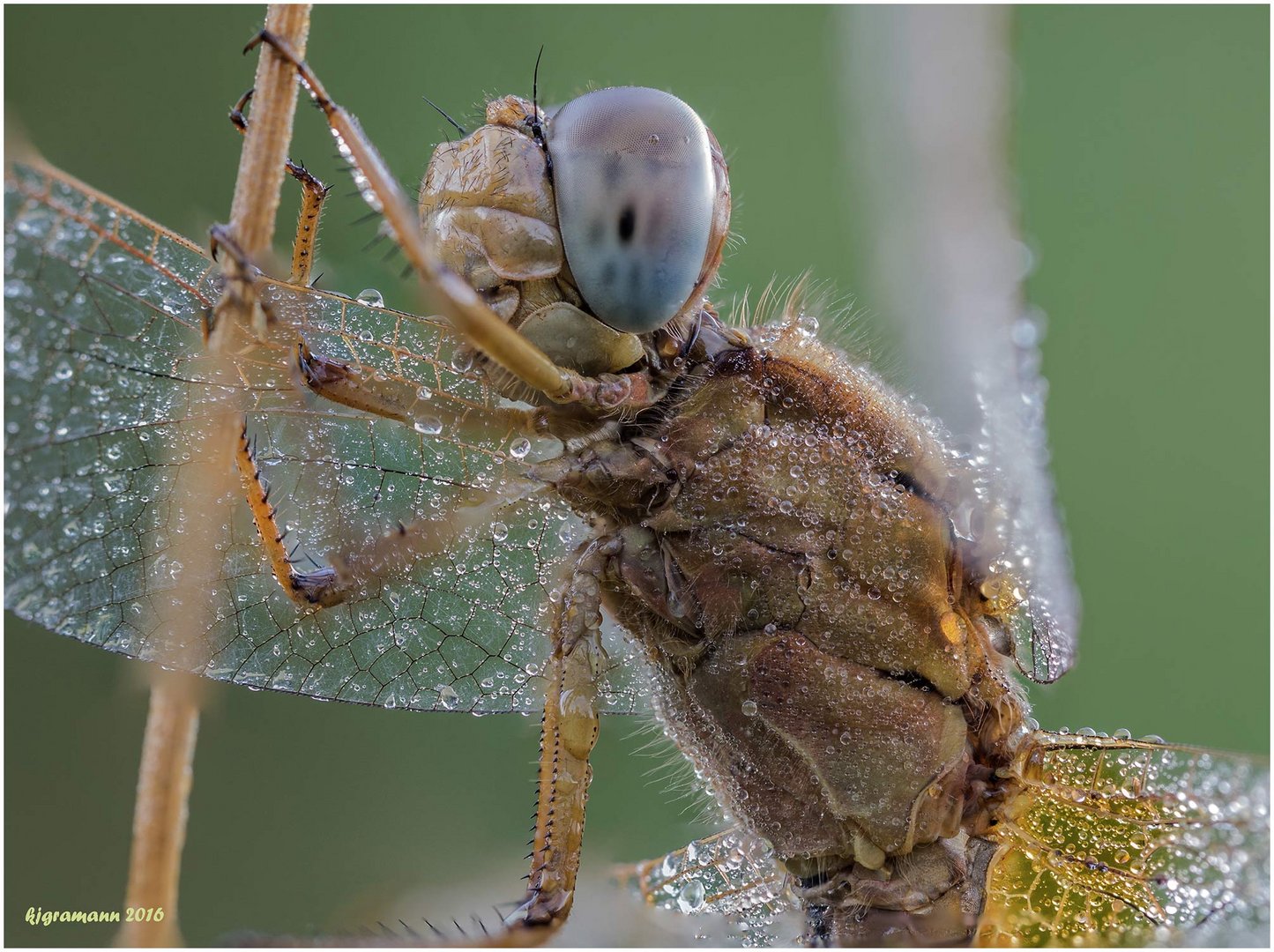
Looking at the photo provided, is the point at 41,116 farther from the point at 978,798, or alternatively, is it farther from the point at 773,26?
the point at 978,798

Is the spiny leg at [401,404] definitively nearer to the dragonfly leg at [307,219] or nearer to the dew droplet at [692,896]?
the dragonfly leg at [307,219]

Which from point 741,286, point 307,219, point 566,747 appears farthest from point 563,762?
point 741,286

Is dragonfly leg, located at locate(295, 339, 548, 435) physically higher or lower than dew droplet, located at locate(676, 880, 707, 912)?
higher

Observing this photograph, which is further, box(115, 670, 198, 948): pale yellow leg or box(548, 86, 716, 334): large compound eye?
box(548, 86, 716, 334): large compound eye

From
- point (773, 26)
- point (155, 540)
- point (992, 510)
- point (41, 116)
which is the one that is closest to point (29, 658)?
point (41, 116)

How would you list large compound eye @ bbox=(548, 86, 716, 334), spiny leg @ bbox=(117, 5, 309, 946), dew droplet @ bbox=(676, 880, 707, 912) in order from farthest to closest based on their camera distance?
dew droplet @ bbox=(676, 880, 707, 912), large compound eye @ bbox=(548, 86, 716, 334), spiny leg @ bbox=(117, 5, 309, 946)

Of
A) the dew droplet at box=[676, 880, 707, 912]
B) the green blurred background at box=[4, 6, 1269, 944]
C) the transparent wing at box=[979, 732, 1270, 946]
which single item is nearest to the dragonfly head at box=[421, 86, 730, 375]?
the transparent wing at box=[979, 732, 1270, 946]

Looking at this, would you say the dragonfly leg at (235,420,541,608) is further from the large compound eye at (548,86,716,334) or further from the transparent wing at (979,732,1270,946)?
the transparent wing at (979,732,1270,946)
